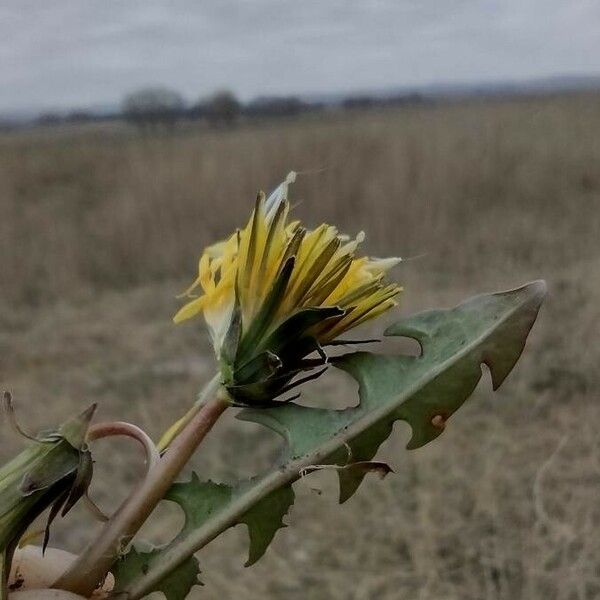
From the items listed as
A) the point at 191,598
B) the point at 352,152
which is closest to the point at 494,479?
the point at 191,598

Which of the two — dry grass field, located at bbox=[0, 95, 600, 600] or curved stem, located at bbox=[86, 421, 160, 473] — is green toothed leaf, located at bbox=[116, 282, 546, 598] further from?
dry grass field, located at bbox=[0, 95, 600, 600]

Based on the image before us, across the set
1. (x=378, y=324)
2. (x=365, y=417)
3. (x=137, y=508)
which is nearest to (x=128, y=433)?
(x=137, y=508)

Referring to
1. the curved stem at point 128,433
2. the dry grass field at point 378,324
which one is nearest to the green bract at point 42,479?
the curved stem at point 128,433

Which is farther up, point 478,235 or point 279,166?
point 279,166

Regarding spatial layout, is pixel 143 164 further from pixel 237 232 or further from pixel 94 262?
pixel 237 232

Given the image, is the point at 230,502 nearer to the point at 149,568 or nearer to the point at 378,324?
the point at 149,568

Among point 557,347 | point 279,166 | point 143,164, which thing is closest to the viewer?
point 557,347

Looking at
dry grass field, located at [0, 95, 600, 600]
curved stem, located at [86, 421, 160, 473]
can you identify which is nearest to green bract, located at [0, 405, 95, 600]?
curved stem, located at [86, 421, 160, 473]
